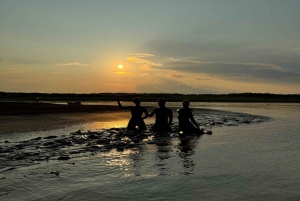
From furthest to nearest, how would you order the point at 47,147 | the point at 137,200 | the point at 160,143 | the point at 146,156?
the point at 160,143 → the point at 47,147 → the point at 146,156 → the point at 137,200

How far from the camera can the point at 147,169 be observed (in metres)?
10.6

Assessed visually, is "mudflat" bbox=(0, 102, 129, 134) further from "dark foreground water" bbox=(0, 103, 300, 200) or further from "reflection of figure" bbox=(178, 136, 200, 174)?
"reflection of figure" bbox=(178, 136, 200, 174)

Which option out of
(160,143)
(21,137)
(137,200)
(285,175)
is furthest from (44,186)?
(21,137)

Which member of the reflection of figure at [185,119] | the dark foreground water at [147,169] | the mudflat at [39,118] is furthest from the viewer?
the mudflat at [39,118]

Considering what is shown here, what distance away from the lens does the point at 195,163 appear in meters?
11.6

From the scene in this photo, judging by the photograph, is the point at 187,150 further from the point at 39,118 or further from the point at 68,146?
the point at 39,118

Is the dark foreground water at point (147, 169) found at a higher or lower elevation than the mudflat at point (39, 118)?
lower

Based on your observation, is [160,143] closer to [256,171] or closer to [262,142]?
[262,142]

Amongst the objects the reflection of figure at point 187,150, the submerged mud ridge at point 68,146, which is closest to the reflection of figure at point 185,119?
the submerged mud ridge at point 68,146

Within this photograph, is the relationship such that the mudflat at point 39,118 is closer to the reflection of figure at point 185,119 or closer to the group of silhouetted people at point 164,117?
the group of silhouetted people at point 164,117

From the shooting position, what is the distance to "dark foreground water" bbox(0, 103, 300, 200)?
319 inches

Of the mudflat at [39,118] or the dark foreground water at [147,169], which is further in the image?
the mudflat at [39,118]

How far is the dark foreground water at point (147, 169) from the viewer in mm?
8094

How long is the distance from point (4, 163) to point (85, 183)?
3675mm
